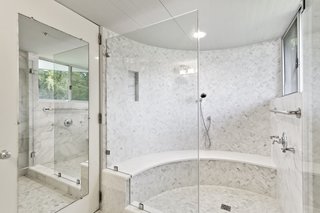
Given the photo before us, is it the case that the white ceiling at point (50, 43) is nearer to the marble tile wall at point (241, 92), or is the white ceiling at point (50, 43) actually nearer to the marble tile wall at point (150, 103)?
the marble tile wall at point (150, 103)

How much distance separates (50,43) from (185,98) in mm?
1852

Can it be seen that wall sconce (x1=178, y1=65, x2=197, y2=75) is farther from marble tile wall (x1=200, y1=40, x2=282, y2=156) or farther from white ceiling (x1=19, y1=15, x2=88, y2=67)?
white ceiling (x1=19, y1=15, x2=88, y2=67)

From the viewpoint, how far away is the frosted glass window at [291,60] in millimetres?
2278

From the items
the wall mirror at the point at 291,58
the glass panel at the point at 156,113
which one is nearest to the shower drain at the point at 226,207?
the glass panel at the point at 156,113

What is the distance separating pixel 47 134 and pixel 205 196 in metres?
2.27

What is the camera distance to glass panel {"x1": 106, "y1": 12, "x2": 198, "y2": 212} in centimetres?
228

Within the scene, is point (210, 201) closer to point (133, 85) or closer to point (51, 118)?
point (133, 85)

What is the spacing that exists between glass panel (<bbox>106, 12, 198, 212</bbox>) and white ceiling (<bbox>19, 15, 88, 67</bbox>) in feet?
1.40

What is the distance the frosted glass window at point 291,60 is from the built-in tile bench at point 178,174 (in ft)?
3.99

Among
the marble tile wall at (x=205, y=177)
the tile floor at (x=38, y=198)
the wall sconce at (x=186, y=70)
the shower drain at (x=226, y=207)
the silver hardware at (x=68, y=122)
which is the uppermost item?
the wall sconce at (x=186, y=70)

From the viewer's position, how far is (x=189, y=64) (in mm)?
2629

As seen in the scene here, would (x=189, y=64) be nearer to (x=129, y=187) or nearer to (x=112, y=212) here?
(x=129, y=187)

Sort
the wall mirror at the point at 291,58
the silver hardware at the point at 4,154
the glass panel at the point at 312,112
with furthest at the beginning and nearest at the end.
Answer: the wall mirror at the point at 291,58 < the silver hardware at the point at 4,154 < the glass panel at the point at 312,112

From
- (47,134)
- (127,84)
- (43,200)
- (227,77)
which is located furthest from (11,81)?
(227,77)
